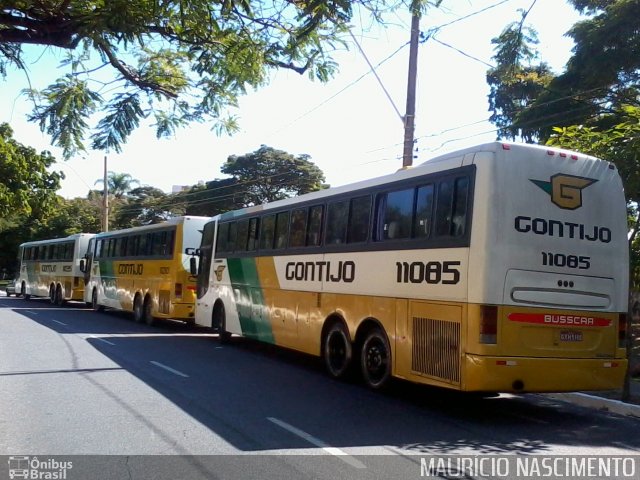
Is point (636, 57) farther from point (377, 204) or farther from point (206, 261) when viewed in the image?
point (206, 261)

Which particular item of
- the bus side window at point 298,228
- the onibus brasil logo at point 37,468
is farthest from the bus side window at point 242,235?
the onibus brasil logo at point 37,468

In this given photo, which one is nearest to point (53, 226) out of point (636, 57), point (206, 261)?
point (206, 261)

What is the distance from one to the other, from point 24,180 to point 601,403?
27.5 meters

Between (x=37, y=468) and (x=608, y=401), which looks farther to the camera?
(x=608, y=401)

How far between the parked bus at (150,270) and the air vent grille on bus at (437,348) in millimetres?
12031

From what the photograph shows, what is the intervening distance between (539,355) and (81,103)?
19.6ft

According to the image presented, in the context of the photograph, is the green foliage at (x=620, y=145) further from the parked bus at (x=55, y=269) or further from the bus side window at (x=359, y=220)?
the parked bus at (x=55, y=269)

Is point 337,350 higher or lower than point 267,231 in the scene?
lower

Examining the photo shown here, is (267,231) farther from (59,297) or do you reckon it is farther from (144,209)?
(144,209)

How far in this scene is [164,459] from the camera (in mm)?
6422

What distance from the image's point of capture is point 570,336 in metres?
8.62

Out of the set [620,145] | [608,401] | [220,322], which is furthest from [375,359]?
[220,322]

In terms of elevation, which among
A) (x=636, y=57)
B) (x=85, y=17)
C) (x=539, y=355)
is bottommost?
(x=539, y=355)

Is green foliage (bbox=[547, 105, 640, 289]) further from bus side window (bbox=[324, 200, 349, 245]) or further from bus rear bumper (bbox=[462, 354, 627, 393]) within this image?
bus side window (bbox=[324, 200, 349, 245])
